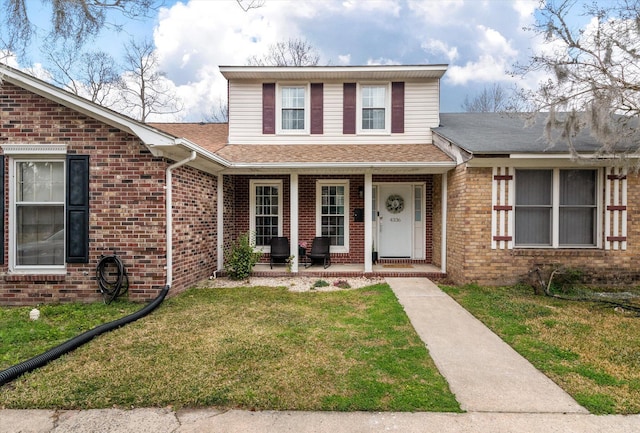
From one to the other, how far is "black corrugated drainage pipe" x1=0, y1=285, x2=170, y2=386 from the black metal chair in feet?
11.9

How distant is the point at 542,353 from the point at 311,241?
612cm

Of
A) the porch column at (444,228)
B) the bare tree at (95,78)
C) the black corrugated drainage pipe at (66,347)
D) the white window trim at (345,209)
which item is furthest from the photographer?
the bare tree at (95,78)

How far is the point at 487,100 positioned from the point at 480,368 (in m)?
20.9

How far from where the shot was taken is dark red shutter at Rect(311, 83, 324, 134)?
30.8 feet

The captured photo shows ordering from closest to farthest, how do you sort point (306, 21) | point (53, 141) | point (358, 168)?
1. point (53, 141)
2. point (358, 168)
3. point (306, 21)

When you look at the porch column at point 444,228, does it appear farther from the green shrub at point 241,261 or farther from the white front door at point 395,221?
the green shrub at point 241,261

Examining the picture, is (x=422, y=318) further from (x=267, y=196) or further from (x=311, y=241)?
(x=267, y=196)

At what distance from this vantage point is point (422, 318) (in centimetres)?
498

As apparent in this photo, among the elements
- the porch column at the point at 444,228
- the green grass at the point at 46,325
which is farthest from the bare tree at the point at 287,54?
the green grass at the point at 46,325

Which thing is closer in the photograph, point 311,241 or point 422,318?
point 422,318

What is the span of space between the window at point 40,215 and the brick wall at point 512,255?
303 inches

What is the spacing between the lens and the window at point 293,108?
946 cm

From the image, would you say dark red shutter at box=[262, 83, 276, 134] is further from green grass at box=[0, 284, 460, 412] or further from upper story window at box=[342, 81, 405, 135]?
green grass at box=[0, 284, 460, 412]

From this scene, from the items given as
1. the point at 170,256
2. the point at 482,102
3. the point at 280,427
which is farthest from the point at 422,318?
the point at 482,102
